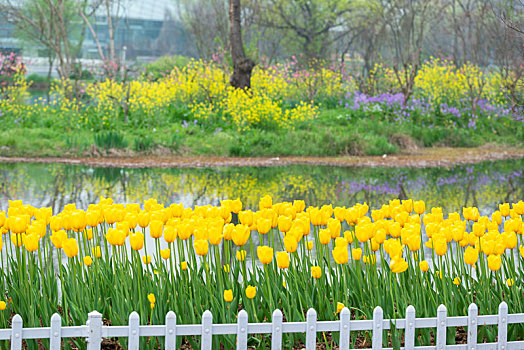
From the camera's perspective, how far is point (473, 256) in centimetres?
399

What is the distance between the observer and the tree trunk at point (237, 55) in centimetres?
1953

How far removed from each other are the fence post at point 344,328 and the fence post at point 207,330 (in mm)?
668

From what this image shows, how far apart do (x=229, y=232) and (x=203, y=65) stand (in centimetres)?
1866

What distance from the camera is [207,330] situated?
3.57 metres

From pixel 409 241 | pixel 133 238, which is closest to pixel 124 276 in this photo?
pixel 133 238

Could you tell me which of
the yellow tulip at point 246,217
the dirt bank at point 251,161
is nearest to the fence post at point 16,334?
the yellow tulip at point 246,217

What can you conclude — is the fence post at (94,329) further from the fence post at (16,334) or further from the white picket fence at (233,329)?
the fence post at (16,334)

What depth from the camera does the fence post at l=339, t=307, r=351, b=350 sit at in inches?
142

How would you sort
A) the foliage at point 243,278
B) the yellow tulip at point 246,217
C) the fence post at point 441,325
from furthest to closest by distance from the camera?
the yellow tulip at point 246,217 → the foliage at point 243,278 → the fence post at point 441,325

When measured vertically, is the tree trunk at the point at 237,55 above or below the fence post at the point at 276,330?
above

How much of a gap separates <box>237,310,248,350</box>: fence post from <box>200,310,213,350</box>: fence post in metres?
0.14

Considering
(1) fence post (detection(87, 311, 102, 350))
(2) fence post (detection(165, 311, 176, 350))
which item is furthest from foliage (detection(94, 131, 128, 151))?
(2) fence post (detection(165, 311, 176, 350))

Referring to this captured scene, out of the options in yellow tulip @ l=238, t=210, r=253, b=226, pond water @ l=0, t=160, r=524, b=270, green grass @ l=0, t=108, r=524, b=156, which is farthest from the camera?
green grass @ l=0, t=108, r=524, b=156

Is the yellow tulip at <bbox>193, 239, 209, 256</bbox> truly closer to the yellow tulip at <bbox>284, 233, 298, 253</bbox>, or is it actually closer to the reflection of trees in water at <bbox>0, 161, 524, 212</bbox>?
the yellow tulip at <bbox>284, 233, 298, 253</bbox>
